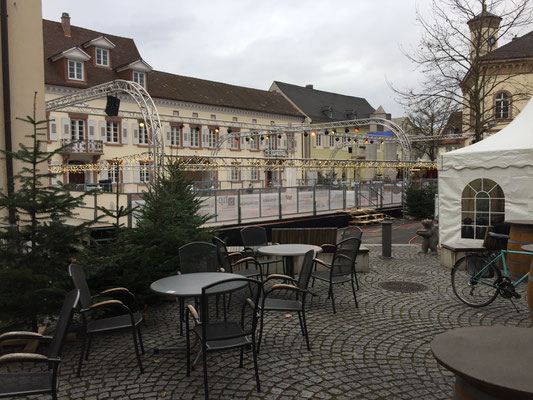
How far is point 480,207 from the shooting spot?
10.5 meters

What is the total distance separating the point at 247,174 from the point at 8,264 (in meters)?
41.2

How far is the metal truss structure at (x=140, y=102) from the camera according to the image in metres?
14.6

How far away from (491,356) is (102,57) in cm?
3764

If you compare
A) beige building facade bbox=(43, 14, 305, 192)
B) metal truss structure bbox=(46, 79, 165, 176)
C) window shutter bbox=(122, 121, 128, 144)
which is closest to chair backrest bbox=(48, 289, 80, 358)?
metal truss structure bbox=(46, 79, 165, 176)

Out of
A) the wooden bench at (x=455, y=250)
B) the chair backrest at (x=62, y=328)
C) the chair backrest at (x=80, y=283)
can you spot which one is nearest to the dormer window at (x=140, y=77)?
the wooden bench at (x=455, y=250)

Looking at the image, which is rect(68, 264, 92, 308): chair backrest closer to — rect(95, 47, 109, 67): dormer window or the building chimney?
rect(95, 47, 109, 67): dormer window

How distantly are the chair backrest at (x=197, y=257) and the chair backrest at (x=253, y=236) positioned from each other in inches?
107

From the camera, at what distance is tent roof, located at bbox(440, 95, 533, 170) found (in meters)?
9.48

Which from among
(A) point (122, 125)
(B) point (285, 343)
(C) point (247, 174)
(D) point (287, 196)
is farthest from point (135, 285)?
(C) point (247, 174)

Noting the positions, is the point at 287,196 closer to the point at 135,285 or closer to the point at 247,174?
the point at 135,285

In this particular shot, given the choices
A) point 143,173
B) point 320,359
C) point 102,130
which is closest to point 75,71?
point 102,130

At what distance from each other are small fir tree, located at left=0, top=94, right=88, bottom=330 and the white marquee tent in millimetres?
8249

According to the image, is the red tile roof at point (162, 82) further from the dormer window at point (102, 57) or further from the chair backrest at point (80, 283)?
the chair backrest at point (80, 283)

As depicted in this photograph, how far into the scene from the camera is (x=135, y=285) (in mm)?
6141
